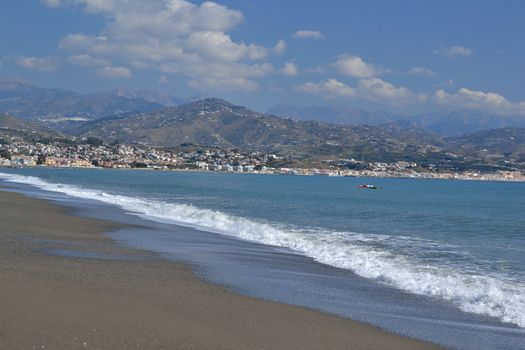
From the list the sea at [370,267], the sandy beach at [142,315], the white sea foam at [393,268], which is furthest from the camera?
the white sea foam at [393,268]

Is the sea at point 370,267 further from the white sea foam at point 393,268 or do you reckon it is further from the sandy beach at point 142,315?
the sandy beach at point 142,315

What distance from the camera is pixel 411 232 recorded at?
36.1 metres

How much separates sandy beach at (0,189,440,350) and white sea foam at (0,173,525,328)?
4538mm

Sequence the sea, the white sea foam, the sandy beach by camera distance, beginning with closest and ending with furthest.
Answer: the sandy beach
the sea
the white sea foam

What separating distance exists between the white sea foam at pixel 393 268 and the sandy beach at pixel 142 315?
4538mm

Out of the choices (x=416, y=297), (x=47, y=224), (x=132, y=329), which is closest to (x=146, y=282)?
(x=132, y=329)

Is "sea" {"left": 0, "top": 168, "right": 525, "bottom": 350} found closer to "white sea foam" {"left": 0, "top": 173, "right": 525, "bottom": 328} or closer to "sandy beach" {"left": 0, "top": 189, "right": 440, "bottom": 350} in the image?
"white sea foam" {"left": 0, "top": 173, "right": 525, "bottom": 328}

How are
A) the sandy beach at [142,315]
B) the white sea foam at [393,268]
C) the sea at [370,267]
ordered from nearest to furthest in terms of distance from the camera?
the sandy beach at [142,315] < the sea at [370,267] < the white sea foam at [393,268]

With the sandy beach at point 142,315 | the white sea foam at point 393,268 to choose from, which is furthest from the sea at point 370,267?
the sandy beach at point 142,315

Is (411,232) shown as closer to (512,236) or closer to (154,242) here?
(512,236)

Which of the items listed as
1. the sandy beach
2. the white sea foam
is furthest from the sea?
the sandy beach

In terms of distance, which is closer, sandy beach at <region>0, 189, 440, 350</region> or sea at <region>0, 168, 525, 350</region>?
sandy beach at <region>0, 189, 440, 350</region>

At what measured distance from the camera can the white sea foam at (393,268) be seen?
1473cm

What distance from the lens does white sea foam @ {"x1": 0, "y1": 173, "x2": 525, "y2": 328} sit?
14727 mm
